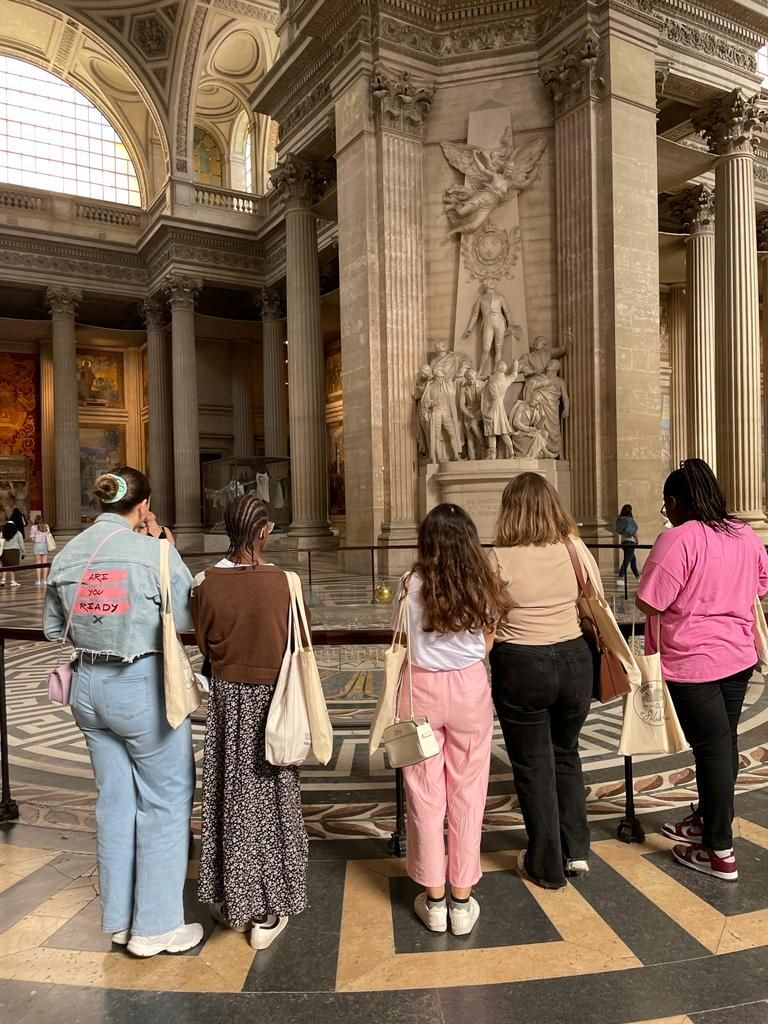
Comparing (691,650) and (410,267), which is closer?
(691,650)

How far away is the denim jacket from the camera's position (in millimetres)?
2461

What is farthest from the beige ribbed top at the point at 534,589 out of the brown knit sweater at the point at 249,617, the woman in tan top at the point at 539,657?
the brown knit sweater at the point at 249,617

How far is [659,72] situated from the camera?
13664mm

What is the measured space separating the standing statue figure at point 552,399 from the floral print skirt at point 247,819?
11276 millimetres

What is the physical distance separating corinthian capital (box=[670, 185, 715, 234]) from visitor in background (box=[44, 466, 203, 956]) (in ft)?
64.8

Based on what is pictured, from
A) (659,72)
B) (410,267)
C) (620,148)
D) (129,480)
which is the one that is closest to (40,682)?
(129,480)

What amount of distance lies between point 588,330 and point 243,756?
1180 centimetres

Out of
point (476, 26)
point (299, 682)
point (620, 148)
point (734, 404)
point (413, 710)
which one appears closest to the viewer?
point (299, 682)

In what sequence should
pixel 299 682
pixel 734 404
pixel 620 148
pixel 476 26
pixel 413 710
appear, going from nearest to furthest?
pixel 299 682 → pixel 413 710 → pixel 620 148 → pixel 476 26 → pixel 734 404

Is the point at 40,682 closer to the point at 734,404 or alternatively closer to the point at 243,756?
the point at 243,756

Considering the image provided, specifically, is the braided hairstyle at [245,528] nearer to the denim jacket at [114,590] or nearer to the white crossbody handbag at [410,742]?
the denim jacket at [114,590]

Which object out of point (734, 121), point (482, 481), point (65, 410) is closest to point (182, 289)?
point (65, 410)

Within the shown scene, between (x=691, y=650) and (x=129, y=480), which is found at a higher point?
(x=129, y=480)

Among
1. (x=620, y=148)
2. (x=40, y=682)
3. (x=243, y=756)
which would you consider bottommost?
(x=40, y=682)
